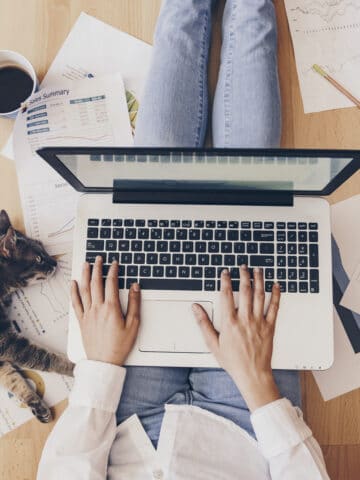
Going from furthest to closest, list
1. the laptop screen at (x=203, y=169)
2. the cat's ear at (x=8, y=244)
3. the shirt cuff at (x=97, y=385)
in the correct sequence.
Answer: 1. the cat's ear at (x=8, y=244)
2. the shirt cuff at (x=97, y=385)
3. the laptop screen at (x=203, y=169)

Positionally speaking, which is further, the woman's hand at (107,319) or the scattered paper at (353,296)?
the scattered paper at (353,296)

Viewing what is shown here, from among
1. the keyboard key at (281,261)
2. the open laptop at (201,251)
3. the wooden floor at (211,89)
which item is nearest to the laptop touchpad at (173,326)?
the open laptop at (201,251)

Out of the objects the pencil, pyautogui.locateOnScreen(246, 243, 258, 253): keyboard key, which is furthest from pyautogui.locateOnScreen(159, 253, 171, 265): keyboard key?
the pencil

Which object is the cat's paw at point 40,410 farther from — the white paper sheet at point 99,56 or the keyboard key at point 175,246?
the white paper sheet at point 99,56

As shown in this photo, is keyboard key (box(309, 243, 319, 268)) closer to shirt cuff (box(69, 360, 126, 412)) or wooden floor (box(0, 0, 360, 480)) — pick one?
wooden floor (box(0, 0, 360, 480))

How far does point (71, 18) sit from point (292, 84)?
0.40m

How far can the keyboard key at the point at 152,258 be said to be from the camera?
65 cm

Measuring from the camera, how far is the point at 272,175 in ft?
1.90

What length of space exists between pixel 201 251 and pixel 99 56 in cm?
42

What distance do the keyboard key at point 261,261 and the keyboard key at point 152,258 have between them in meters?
0.13

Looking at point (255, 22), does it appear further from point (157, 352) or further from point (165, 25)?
point (157, 352)

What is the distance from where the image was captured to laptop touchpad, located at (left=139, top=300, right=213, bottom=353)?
643 millimetres

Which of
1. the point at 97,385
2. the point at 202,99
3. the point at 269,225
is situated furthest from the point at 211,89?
the point at 97,385

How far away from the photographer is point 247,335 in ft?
2.10
